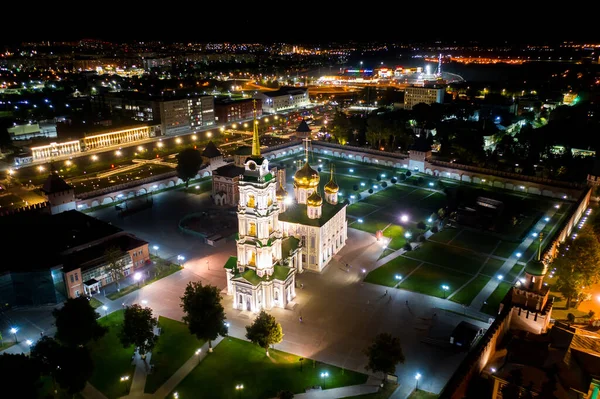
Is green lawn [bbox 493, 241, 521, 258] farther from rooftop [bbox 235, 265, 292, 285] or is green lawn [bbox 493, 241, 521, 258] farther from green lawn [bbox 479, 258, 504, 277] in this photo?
rooftop [bbox 235, 265, 292, 285]

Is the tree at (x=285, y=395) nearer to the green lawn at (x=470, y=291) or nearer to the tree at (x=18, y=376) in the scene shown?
the tree at (x=18, y=376)

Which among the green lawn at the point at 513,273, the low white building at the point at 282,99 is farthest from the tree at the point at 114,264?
the low white building at the point at 282,99

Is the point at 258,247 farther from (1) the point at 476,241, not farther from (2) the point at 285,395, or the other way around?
(1) the point at 476,241

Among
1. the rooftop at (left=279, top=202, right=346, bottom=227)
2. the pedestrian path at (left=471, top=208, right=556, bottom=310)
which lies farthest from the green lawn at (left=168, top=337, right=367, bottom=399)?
the rooftop at (left=279, top=202, right=346, bottom=227)

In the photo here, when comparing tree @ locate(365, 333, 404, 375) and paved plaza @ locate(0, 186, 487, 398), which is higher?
tree @ locate(365, 333, 404, 375)

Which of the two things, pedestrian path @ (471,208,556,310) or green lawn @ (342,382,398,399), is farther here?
pedestrian path @ (471,208,556,310)
